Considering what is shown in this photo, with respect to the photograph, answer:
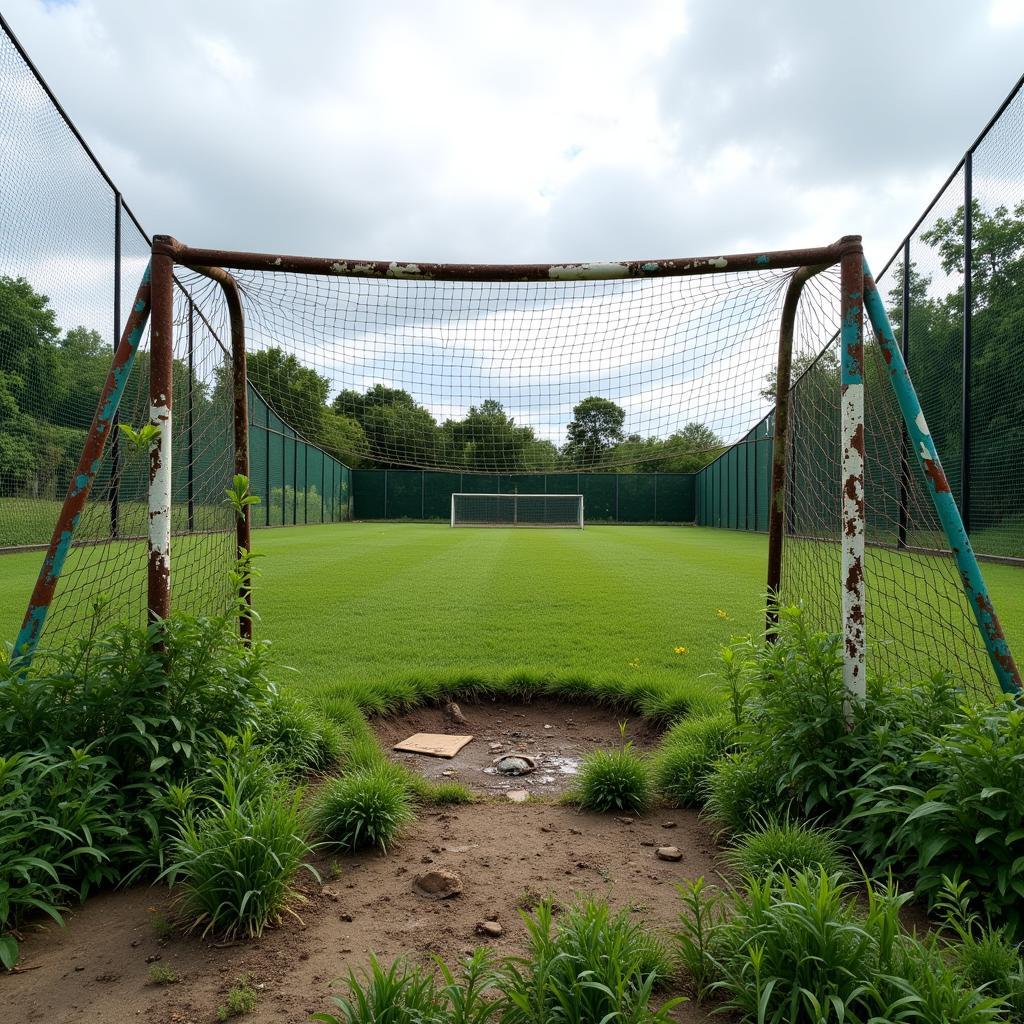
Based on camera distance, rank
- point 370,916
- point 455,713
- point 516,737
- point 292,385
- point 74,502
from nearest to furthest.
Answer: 1. point 370,916
2. point 74,502
3. point 516,737
4. point 455,713
5. point 292,385

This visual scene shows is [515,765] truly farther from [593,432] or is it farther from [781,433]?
[593,432]

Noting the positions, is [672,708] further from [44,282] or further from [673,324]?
[44,282]

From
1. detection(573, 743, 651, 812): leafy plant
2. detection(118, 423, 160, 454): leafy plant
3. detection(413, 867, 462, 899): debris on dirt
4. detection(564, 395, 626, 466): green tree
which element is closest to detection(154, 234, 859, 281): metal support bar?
detection(118, 423, 160, 454): leafy plant

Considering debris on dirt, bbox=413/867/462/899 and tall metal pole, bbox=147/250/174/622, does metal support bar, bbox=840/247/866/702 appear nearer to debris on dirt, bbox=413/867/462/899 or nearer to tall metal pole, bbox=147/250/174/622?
debris on dirt, bbox=413/867/462/899

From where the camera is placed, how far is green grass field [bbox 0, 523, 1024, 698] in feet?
14.1

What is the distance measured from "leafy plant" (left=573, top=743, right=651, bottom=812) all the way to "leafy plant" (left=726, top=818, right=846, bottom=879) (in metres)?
0.58

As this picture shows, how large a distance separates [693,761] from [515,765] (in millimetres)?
876

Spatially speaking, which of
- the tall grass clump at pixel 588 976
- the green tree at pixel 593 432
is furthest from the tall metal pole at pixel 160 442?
the green tree at pixel 593 432

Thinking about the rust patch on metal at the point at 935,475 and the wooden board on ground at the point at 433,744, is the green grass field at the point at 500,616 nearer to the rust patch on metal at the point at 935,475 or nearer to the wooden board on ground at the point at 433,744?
the wooden board on ground at the point at 433,744

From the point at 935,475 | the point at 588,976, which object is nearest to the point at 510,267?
the point at 935,475

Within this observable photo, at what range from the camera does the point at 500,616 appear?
6137 millimetres

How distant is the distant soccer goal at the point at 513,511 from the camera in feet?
100

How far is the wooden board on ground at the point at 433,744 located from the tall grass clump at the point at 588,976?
1.94m

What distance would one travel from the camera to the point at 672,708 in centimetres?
365
